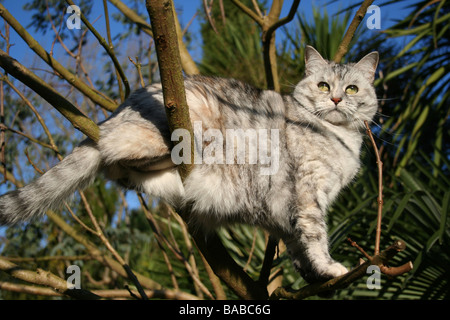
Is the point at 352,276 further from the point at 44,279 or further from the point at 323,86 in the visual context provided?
the point at 323,86

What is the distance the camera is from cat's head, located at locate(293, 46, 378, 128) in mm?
2320

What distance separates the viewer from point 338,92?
2334mm

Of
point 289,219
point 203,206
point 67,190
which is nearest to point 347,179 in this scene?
point 289,219

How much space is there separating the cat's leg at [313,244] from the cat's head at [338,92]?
0.56 m

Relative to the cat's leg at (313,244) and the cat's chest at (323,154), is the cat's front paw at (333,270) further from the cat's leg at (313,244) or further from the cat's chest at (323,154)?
the cat's chest at (323,154)

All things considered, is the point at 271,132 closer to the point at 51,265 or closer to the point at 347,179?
the point at 347,179

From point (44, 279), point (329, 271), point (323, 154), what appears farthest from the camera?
point (323, 154)

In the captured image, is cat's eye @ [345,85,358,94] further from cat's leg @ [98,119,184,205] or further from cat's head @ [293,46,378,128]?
cat's leg @ [98,119,184,205]

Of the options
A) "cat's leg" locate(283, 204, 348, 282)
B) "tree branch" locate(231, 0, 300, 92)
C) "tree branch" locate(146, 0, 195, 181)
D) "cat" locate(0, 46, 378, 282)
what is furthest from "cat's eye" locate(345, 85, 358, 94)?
"tree branch" locate(146, 0, 195, 181)

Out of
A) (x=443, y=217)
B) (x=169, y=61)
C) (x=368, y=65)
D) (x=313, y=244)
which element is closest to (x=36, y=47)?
(x=169, y=61)

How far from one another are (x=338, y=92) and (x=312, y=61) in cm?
30

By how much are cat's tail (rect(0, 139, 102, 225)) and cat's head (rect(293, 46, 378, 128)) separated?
113cm

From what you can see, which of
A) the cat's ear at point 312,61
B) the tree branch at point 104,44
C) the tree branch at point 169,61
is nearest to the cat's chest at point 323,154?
the cat's ear at point 312,61

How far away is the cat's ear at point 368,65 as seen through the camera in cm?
251
